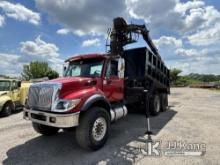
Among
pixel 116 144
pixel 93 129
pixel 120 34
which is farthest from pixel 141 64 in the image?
pixel 93 129

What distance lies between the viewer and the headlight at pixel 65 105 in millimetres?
4246

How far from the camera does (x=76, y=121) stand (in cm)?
431

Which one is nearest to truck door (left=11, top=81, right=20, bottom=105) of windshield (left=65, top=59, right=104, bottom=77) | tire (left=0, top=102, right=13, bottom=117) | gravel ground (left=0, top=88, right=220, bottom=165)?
tire (left=0, top=102, right=13, bottom=117)

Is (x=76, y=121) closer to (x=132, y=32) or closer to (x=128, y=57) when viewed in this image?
(x=128, y=57)

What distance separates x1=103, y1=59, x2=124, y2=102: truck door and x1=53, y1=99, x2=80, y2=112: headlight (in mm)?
1409

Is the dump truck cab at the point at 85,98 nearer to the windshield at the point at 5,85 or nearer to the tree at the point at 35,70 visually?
the windshield at the point at 5,85

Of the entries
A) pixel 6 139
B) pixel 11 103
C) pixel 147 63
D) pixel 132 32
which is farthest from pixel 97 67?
pixel 11 103

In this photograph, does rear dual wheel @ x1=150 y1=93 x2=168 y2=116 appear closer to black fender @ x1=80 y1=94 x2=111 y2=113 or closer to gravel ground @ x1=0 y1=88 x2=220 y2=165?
gravel ground @ x1=0 y1=88 x2=220 y2=165

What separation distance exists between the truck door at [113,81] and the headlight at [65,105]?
1409 mm

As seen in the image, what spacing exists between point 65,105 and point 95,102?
Answer: 0.89 meters

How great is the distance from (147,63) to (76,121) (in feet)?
14.4

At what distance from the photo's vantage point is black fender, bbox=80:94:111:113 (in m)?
4.48

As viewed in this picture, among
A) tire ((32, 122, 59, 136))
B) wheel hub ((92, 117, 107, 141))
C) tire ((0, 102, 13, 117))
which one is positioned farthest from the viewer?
tire ((0, 102, 13, 117))

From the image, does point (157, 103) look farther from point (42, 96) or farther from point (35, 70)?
point (35, 70)
